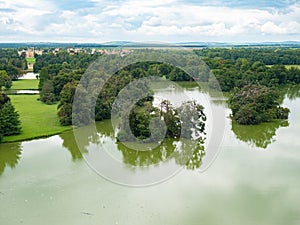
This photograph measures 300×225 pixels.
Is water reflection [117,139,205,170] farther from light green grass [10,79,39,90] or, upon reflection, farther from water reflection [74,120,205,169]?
light green grass [10,79,39,90]

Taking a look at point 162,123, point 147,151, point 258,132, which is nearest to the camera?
point 147,151

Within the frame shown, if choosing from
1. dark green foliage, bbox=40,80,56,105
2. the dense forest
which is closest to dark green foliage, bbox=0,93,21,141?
the dense forest

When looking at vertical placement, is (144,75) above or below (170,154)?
above

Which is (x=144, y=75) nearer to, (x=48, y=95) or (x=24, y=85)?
(x=48, y=95)

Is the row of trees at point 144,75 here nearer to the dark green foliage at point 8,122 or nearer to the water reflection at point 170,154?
the dark green foliage at point 8,122

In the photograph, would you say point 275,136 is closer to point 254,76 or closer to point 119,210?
point 119,210

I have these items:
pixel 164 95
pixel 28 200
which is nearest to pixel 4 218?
pixel 28 200

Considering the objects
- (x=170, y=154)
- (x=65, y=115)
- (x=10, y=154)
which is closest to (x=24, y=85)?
(x=65, y=115)
